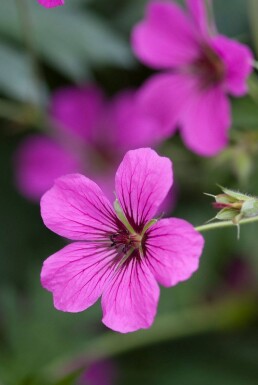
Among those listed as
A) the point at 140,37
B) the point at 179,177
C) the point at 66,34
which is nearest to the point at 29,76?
the point at 66,34

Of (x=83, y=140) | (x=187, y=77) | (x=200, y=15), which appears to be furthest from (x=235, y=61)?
(x=83, y=140)

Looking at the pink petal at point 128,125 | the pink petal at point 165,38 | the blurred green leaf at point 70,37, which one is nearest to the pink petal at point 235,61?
the pink petal at point 165,38

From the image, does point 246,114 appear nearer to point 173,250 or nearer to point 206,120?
point 206,120

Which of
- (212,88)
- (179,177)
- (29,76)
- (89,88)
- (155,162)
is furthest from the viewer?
(89,88)

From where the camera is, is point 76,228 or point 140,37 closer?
point 76,228

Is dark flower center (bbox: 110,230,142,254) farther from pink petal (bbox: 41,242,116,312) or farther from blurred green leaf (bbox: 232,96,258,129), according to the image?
blurred green leaf (bbox: 232,96,258,129)

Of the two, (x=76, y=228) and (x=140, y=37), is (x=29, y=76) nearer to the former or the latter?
(x=140, y=37)

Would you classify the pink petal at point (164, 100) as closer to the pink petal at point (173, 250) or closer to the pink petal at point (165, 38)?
the pink petal at point (165, 38)
